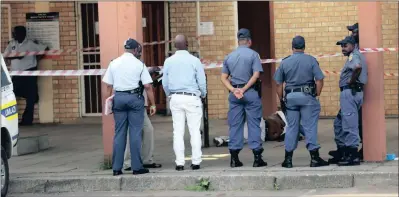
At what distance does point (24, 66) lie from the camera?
54.2 feet

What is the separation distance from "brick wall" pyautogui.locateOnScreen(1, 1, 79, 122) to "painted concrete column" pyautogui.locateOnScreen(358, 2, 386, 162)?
316 inches

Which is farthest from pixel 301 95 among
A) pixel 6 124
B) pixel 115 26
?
pixel 6 124

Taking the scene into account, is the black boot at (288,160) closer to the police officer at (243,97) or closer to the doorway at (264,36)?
the police officer at (243,97)

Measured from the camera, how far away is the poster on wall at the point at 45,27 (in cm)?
1684

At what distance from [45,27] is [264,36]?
4.80 metres

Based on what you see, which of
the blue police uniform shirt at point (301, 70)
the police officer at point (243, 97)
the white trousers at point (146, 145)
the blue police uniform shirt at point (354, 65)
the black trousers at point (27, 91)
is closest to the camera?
the blue police uniform shirt at point (354, 65)

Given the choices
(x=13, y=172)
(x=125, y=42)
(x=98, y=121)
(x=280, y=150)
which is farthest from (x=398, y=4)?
(x=13, y=172)

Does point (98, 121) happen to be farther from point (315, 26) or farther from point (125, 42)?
point (125, 42)

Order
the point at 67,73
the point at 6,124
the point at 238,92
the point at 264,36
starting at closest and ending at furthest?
the point at 6,124
the point at 238,92
the point at 67,73
the point at 264,36

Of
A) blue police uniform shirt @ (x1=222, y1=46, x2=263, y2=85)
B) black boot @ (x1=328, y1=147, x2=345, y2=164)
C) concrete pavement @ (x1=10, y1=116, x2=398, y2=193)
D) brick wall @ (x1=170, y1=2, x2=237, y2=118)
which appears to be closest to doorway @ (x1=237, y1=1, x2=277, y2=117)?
brick wall @ (x1=170, y1=2, x2=237, y2=118)

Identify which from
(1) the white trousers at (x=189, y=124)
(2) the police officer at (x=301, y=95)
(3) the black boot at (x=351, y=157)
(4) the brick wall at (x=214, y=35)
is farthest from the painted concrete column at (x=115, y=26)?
(4) the brick wall at (x=214, y=35)

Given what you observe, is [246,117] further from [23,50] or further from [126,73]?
[23,50]

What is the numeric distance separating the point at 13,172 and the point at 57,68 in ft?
20.3

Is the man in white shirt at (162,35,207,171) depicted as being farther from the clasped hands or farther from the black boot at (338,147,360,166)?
the black boot at (338,147,360,166)
